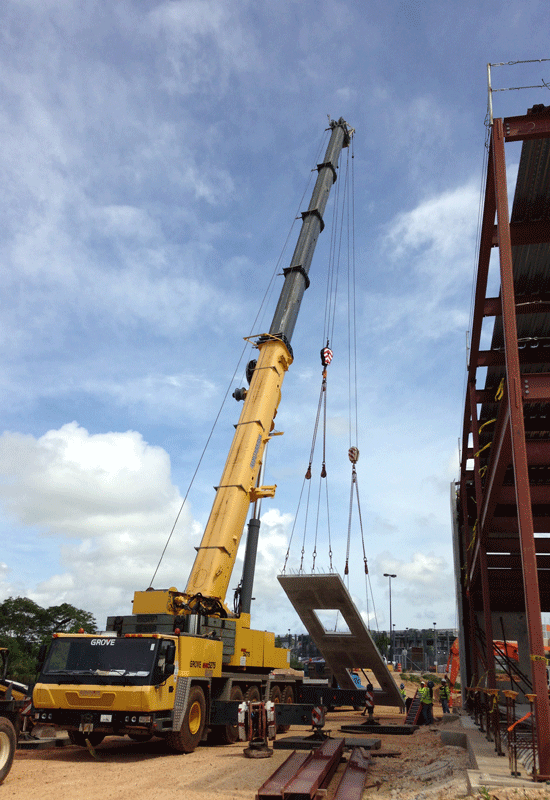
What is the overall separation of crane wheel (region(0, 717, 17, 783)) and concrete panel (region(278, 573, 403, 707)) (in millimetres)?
11509

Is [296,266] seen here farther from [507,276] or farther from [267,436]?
[507,276]

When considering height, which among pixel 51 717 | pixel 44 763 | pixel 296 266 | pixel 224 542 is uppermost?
pixel 296 266

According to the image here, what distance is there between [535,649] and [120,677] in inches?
286

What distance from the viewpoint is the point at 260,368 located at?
1847cm

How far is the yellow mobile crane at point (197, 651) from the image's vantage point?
1155 cm

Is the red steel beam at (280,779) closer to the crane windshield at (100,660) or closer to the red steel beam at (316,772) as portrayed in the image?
the red steel beam at (316,772)

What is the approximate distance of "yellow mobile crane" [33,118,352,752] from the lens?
37.9 feet

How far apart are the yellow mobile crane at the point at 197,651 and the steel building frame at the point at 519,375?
5864 mm

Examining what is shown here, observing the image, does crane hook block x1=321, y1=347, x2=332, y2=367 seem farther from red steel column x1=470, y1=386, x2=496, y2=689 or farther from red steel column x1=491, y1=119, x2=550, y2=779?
red steel column x1=491, y1=119, x2=550, y2=779

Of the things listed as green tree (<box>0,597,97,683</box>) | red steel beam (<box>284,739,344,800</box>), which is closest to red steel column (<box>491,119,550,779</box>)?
red steel beam (<box>284,739,344,800</box>)

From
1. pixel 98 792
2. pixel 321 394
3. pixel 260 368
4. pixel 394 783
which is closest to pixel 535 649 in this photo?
pixel 394 783

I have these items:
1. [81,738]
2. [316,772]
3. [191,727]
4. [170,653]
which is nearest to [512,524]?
[316,772]

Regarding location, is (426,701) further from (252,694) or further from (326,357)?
(326,357)

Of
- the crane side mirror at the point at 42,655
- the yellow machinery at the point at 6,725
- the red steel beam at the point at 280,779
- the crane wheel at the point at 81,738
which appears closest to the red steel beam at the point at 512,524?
the red steel beam at the point at 280,779
